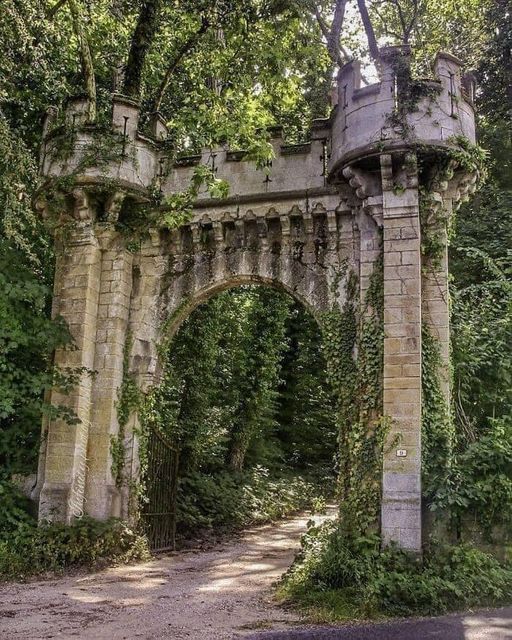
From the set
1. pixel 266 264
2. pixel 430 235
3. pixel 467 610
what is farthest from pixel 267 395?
pixel 467 610

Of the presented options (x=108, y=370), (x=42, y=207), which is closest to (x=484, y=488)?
(x=108, y=370)

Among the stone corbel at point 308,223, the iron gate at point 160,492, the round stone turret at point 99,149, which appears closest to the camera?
the stone corbel at point 308,223

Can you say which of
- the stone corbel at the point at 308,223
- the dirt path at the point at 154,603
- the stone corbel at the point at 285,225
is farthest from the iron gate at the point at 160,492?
the stone corbel at the point at 308,223

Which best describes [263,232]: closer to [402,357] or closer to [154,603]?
[402,357]

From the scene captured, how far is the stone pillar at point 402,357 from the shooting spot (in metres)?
7.71

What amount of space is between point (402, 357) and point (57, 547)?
5060mm

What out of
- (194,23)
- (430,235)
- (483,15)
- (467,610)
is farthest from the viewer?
(483,15)

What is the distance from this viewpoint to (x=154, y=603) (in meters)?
7.00

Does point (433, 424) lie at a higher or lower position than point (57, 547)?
higher

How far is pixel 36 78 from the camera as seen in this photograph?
39.1 ft

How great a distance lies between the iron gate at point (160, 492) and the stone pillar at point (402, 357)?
4.05 metres

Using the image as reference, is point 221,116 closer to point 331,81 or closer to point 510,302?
point 510,302

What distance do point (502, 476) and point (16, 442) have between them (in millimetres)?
6742

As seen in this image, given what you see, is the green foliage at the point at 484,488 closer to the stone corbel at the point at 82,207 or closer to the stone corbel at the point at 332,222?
the stone corbel at the point at 332,222
